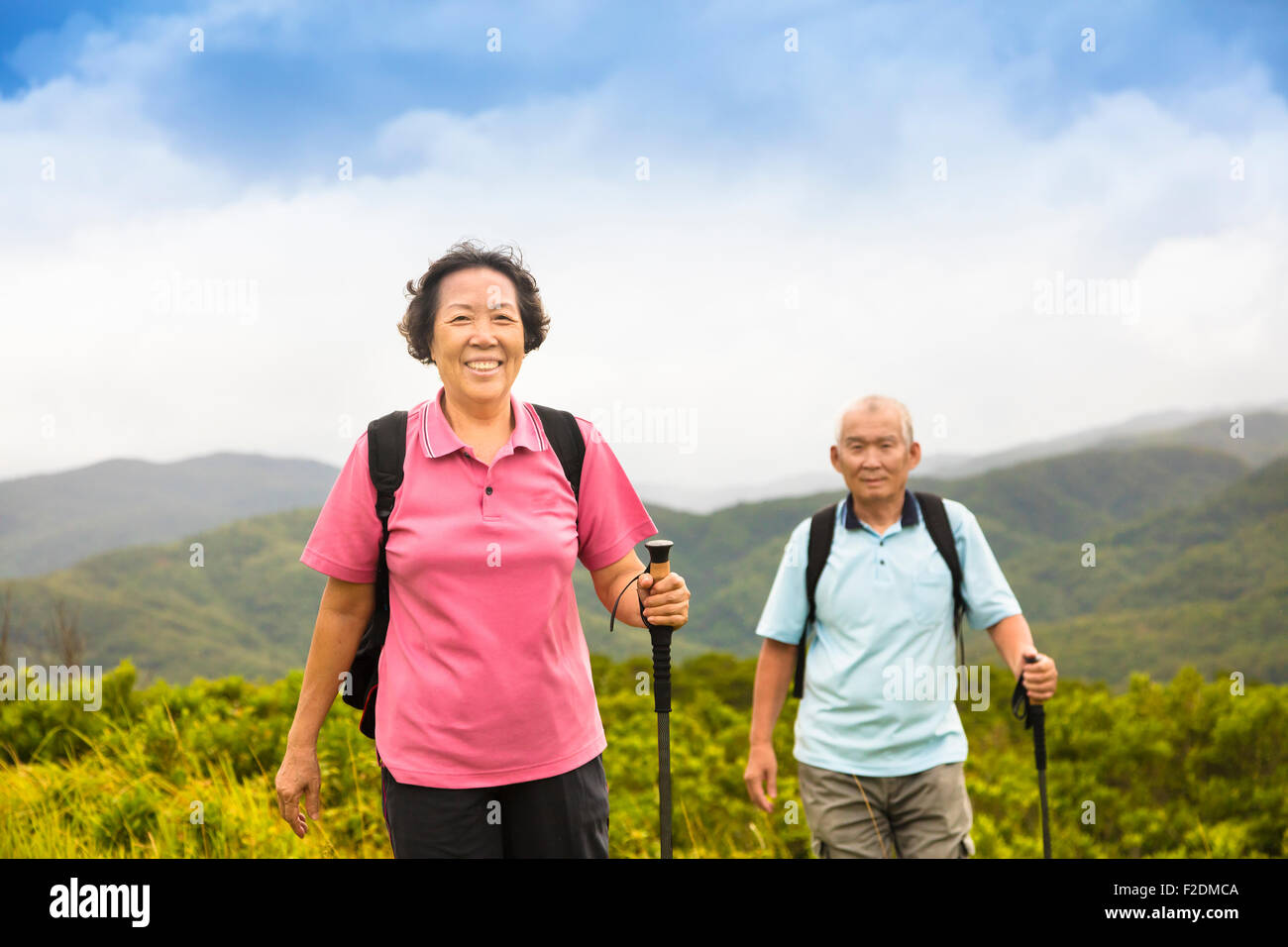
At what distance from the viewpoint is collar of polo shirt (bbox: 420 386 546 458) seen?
2465 mm

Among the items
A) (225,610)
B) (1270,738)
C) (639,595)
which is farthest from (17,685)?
(225,610)

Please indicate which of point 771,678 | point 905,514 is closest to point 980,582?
point 905,514

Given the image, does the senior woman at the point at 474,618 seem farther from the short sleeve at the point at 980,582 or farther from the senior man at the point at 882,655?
the short sleeve at the point at 980,582

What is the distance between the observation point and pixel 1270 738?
23.5ft

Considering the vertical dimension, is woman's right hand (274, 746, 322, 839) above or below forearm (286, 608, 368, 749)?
below

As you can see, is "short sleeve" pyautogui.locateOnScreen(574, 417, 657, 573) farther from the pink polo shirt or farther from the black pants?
the black pants

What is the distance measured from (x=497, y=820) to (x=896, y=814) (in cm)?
161

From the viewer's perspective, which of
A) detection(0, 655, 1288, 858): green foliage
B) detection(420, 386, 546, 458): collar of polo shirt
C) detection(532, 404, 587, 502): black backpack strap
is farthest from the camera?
detection(0, 655, 1288, 858): green foliage

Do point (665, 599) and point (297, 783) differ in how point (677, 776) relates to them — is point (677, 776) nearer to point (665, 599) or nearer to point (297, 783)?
point (297, 783)

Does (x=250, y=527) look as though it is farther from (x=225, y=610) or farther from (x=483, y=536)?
(x=483, y=536)

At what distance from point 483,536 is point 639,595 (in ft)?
1.36

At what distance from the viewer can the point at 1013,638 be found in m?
3.43

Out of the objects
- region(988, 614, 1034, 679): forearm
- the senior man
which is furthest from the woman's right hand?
region(988, 614, 1034, 679): forearm

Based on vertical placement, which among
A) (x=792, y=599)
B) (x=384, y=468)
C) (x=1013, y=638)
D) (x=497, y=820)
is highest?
(x=384, y=468)
